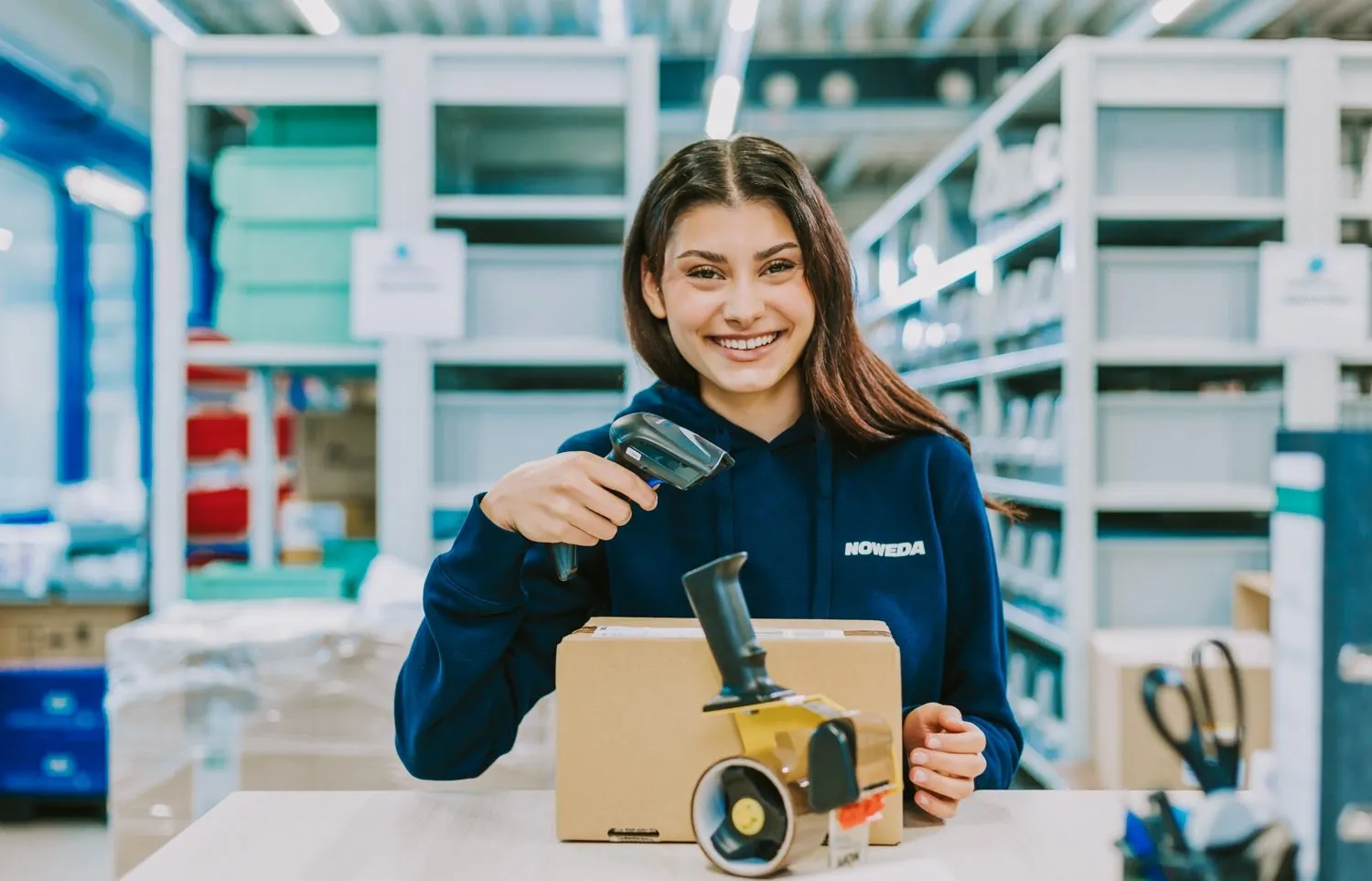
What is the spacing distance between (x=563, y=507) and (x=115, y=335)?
5.85 m

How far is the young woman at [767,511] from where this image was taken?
1251 mm

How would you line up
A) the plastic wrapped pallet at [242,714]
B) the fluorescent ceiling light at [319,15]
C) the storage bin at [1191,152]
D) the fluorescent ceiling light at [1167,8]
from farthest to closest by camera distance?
the fluorescent ceiling light at [1167,8] → the fluorescent ceiling light at [319,15] → the storage bin at [1191,152] → the plastic wrapped pallet at [242,714]

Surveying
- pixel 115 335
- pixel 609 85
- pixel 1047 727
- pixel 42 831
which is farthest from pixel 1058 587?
pixel 115 335

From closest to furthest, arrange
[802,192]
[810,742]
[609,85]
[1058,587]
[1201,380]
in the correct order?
[810,742] → [802,192] → [609,85] → [1058,587] → [1201,380]

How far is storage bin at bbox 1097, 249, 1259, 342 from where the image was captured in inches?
116

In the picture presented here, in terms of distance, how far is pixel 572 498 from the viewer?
3.44 ft

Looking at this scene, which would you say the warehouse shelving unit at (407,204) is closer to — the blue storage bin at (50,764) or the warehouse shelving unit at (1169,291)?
the warehouse shelving unit at (1169,291)

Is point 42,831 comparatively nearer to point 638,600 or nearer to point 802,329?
point 638,600

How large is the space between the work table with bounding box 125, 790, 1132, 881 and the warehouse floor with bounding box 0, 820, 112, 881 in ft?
8.95

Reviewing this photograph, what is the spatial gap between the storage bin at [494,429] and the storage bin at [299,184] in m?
0.55

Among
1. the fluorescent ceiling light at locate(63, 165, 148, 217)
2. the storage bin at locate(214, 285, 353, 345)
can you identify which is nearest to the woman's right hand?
the storage bin at locate(214, 285, 353, 345)

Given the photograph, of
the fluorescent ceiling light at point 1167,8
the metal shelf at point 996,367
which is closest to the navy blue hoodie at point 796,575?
the metal shelf at point 996,367

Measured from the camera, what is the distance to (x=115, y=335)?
19.4ft

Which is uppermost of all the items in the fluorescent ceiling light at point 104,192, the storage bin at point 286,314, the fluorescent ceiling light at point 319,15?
the fluorescent ceiling light at point 319,15
